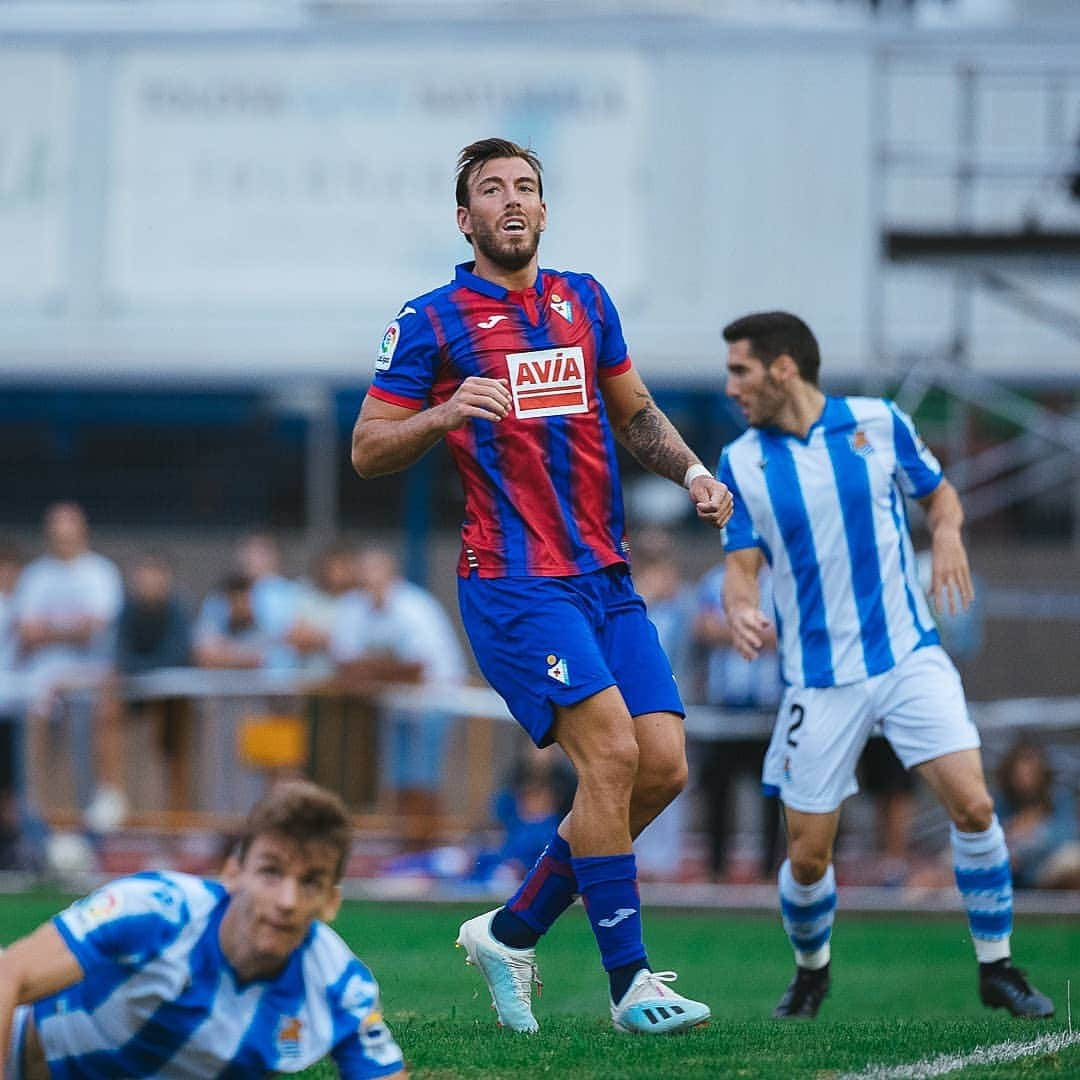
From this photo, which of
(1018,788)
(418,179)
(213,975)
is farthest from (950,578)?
(418,179)

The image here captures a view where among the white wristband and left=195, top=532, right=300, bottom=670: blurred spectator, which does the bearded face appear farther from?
left=195, top=532, right=300, bottom=670: blurred spectator

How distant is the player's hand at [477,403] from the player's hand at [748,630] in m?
1.66

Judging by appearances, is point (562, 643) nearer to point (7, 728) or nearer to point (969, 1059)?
point (969, 1059)

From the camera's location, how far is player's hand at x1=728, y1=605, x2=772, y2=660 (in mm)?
7293

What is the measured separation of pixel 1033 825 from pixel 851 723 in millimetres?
5855

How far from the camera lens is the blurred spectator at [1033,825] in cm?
1291

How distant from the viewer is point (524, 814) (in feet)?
44.3

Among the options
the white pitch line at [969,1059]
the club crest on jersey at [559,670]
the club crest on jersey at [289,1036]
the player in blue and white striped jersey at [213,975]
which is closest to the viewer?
the player in blue and white striped jersey at [213,975]

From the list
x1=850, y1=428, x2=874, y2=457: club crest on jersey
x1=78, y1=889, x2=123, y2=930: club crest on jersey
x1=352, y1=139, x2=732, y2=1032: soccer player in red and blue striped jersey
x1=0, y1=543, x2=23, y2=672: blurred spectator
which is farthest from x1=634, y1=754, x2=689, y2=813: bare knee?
x1=0, y1=543, x2=23, y2=672: blurred spectator

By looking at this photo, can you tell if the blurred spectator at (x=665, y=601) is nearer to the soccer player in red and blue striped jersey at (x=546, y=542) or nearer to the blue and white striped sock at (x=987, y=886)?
the blue and white striped sock at (x=987, y=886)

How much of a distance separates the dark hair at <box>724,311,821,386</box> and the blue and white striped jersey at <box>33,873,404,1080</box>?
361cm

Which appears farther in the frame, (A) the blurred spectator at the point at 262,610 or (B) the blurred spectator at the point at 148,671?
(A) the blurred spectator at the point at 262,610

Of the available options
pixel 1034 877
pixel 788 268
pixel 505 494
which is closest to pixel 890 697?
pixel 505 494

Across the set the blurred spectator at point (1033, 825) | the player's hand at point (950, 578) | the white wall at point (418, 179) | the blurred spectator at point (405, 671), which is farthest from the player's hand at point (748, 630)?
the white wall at point (418, 179)
